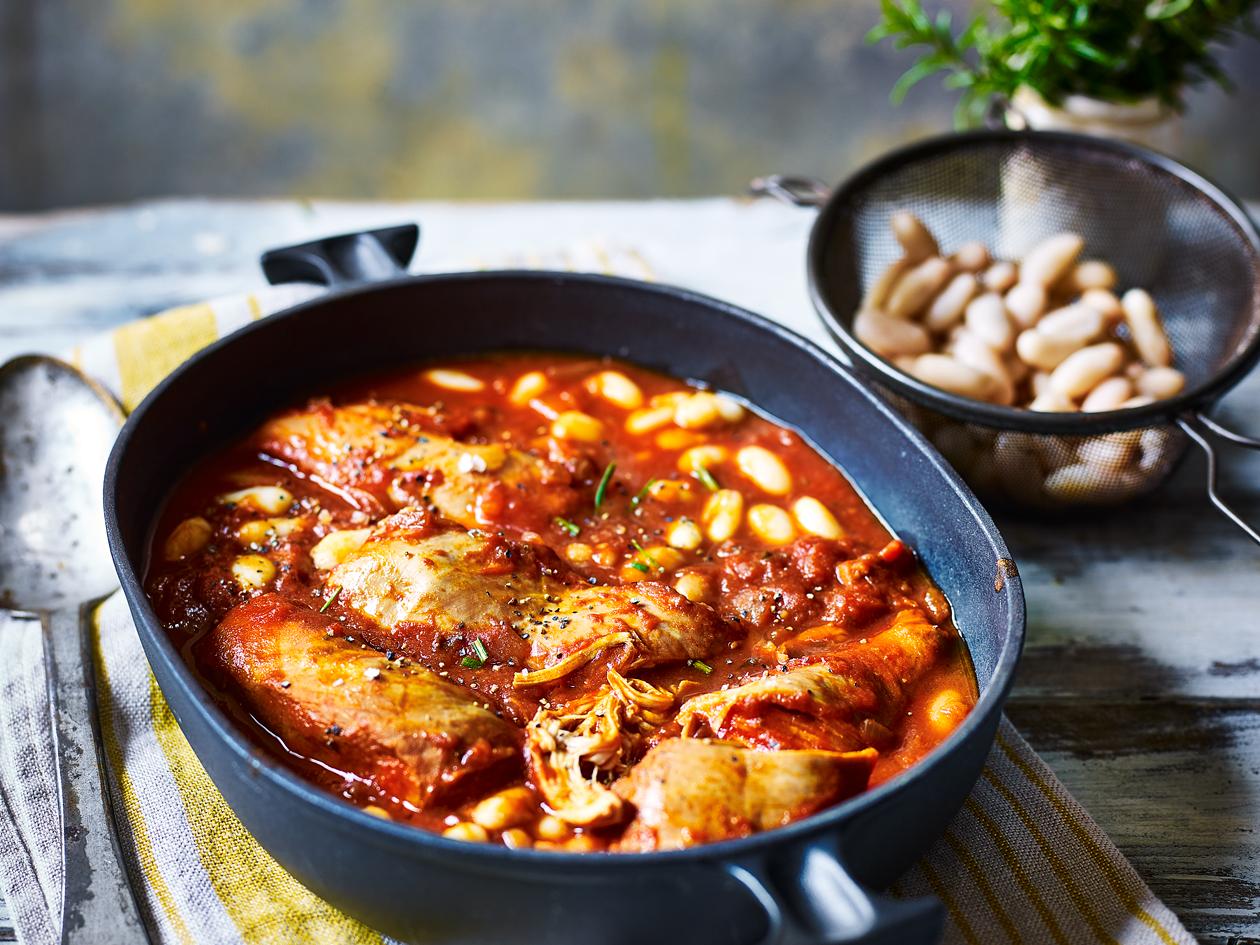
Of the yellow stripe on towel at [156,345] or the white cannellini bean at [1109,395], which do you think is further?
the yellow stripe on towel at [156,345]

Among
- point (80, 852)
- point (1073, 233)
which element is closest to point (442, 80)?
point (1073, 233)

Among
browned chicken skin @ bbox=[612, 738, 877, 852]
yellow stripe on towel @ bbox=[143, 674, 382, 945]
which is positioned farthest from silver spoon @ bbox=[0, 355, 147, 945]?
browned chicken skin @ bbox=[612, 738, 877, 852]

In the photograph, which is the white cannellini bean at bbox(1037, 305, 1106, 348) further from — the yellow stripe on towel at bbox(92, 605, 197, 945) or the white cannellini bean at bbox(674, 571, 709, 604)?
the yellow stripe on towel at bbox(92, 605, 197, 945)

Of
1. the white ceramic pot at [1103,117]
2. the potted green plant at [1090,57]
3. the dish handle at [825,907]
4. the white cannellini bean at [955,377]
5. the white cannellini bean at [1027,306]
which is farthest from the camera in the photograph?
the white ceramic pot at [1103,117]

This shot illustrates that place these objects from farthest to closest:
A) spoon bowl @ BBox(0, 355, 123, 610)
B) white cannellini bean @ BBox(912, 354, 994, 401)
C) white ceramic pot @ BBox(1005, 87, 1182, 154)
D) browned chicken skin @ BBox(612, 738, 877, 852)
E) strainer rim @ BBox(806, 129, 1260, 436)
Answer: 1. white ceramic pot @ BBox(1005, 87, 1182, 154)
2. white cannellini bean @ BBox(912, 354, 994, 401)
3. strainer rim @ BBox(806, 129, 1260, 436)
4. spoon bowl @ BBox(0, 355, 123, 610)
5. browned chicken skin @ BBox(612, 738, 877, 852)

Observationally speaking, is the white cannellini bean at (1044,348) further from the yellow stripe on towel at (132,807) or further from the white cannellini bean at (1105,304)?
the yellow stripe on towel at (132,807)

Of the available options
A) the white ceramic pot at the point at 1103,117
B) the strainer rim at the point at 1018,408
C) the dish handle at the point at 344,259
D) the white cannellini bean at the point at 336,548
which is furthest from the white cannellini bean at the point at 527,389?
the white ceramic pot at the point at 1103,117

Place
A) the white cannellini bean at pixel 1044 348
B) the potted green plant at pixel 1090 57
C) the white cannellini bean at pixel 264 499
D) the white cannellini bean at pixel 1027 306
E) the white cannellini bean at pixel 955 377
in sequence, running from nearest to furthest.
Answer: the white cannellini bean at pixel 264 499
the white cannellini bean at pixel 955 377
the white cannellini bean at pixel 1044 348
the white cannellini bean at pixel 1027 306
the potted green plant at pixel 1090 57

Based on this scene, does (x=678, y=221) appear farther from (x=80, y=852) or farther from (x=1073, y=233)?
(x=80, y=852)
